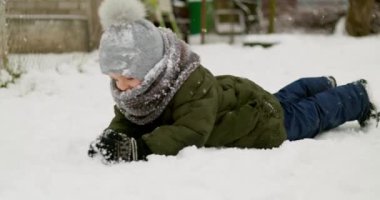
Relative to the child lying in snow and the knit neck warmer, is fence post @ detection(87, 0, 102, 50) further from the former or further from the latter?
the knit neck warmer

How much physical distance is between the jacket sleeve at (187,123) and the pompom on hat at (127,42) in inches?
8.2

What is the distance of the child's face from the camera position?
216cm

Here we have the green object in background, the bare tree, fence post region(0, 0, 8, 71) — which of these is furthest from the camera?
the green object in background

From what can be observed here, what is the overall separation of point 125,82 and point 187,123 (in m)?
0.33

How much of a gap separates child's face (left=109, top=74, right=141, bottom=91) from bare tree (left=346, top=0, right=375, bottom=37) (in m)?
6.24

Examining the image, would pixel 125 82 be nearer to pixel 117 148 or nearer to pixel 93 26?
pixel 117 148

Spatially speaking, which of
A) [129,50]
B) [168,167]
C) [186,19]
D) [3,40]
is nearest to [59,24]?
[3,40]

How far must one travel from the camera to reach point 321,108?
2.69 metres

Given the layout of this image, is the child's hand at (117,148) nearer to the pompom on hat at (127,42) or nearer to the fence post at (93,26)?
the pompom on hat at (127,42)

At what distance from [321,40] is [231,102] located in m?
5.72

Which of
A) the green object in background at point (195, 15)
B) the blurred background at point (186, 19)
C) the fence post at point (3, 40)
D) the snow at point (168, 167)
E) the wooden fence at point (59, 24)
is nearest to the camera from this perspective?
the snow at point (168, 167)

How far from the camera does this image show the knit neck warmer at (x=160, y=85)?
7.11 feet

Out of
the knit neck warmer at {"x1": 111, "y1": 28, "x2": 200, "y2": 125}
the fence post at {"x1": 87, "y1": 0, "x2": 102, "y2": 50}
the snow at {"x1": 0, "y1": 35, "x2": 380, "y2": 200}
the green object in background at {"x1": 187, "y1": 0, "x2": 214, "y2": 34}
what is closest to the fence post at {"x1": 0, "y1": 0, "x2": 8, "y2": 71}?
the snow at {"x1": 0, "y1": 35, "x2": 380, "y2": 200}

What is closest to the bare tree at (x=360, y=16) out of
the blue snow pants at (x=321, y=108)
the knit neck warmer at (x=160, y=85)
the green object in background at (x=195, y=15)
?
the green object in background at (x=195, y=15)
